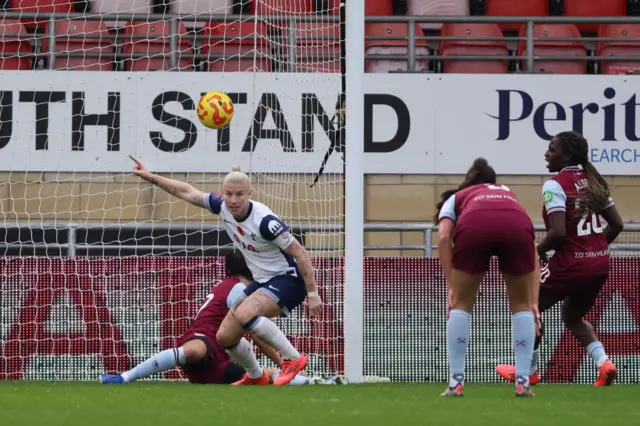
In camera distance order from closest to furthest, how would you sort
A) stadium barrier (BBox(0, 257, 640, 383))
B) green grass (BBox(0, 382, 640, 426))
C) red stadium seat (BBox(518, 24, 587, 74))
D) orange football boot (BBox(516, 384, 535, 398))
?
green grass (BBox(0, 382, 640, 426)), orange football boot (BBox(516, 384, 535, 398)), stadium barrier (BBox(0, 257, 640, 383)), red stadium seat (BBox(518, 24, 587, 74))

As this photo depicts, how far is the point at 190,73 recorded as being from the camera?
13.5 m

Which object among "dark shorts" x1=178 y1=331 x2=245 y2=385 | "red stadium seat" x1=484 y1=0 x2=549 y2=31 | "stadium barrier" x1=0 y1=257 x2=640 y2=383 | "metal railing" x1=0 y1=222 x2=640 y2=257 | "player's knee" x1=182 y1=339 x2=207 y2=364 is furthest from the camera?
"red stadium seat" x1=484 y1=0 x2=549 y2=31

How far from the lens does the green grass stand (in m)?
5.74

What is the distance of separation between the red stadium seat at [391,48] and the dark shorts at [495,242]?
7.54 m

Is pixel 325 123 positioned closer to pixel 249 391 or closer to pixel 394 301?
pixel 394 301

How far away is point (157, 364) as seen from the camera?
901 cm

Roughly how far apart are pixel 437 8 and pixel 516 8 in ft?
4.06

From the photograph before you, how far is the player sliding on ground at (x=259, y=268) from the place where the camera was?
8609 mm

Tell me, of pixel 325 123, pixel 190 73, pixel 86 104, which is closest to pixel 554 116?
pixel 325 123

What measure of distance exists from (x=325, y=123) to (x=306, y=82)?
1042 millimetres

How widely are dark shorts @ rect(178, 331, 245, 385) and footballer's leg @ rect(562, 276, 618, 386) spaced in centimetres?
237

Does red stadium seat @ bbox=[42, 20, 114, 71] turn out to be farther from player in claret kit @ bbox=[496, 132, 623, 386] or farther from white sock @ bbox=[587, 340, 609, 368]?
white sock @ bbox=[587, 340, 609, 368]

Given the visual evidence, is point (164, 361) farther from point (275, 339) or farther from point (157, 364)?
point (275, 339)

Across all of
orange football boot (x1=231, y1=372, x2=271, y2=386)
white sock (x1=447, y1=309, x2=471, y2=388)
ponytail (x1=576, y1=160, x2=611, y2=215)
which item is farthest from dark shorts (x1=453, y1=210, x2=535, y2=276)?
orange football boot (x1=231, y1=372, x2=271, y2=386)
